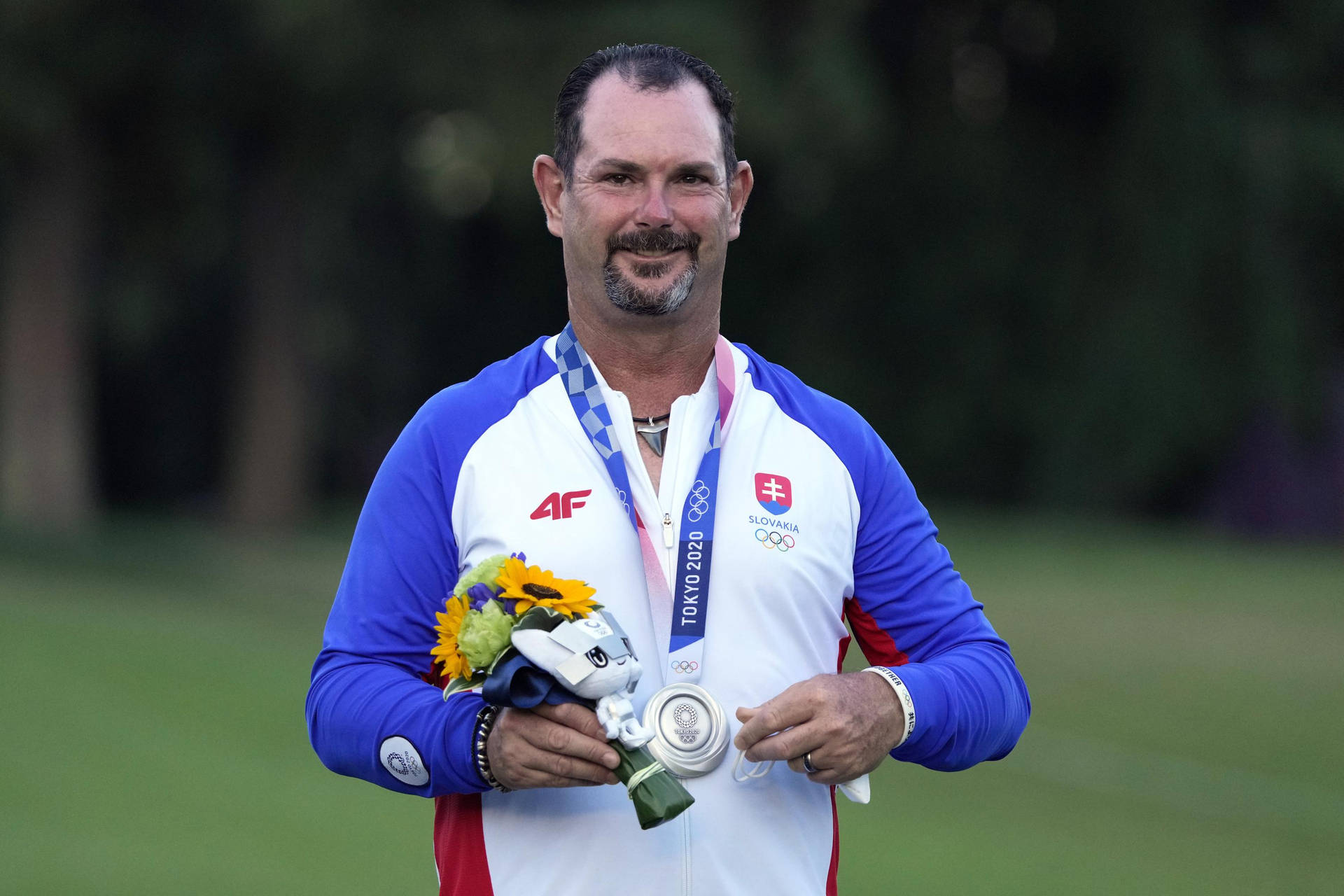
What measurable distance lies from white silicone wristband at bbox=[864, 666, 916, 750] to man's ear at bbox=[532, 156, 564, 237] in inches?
38.6

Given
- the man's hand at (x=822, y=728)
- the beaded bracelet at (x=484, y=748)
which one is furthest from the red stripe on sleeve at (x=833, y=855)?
the beaded bracelet at (x=484, y=748)

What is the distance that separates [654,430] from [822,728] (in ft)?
2.23

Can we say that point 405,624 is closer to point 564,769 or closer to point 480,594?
point 480,594

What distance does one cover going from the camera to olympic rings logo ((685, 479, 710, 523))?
9.00 ft

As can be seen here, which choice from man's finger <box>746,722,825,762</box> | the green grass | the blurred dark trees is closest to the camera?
man's finger <box>746,722,825,762</box>

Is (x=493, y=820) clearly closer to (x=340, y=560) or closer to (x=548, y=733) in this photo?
(x=548, y=733)

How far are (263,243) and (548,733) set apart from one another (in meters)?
19.6

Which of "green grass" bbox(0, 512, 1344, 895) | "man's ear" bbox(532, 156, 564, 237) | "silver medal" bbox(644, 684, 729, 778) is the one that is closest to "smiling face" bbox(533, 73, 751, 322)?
"man's ear" bbox(532, 156, 564, 237)

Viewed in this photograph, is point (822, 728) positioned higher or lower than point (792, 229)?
higher

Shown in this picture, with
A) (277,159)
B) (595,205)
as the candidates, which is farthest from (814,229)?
(595,205)

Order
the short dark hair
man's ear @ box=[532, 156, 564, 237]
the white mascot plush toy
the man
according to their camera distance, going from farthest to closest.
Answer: man's ear @ box=[532, 156, 564, 237], the short dark hair, the man, the white mascot plush toy

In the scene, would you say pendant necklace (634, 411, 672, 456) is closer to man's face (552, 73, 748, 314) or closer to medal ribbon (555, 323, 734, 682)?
medal ribbon (555, 323, 734, 682)

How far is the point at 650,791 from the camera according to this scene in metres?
2.38

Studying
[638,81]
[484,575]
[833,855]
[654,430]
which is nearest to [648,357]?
[654,430]
